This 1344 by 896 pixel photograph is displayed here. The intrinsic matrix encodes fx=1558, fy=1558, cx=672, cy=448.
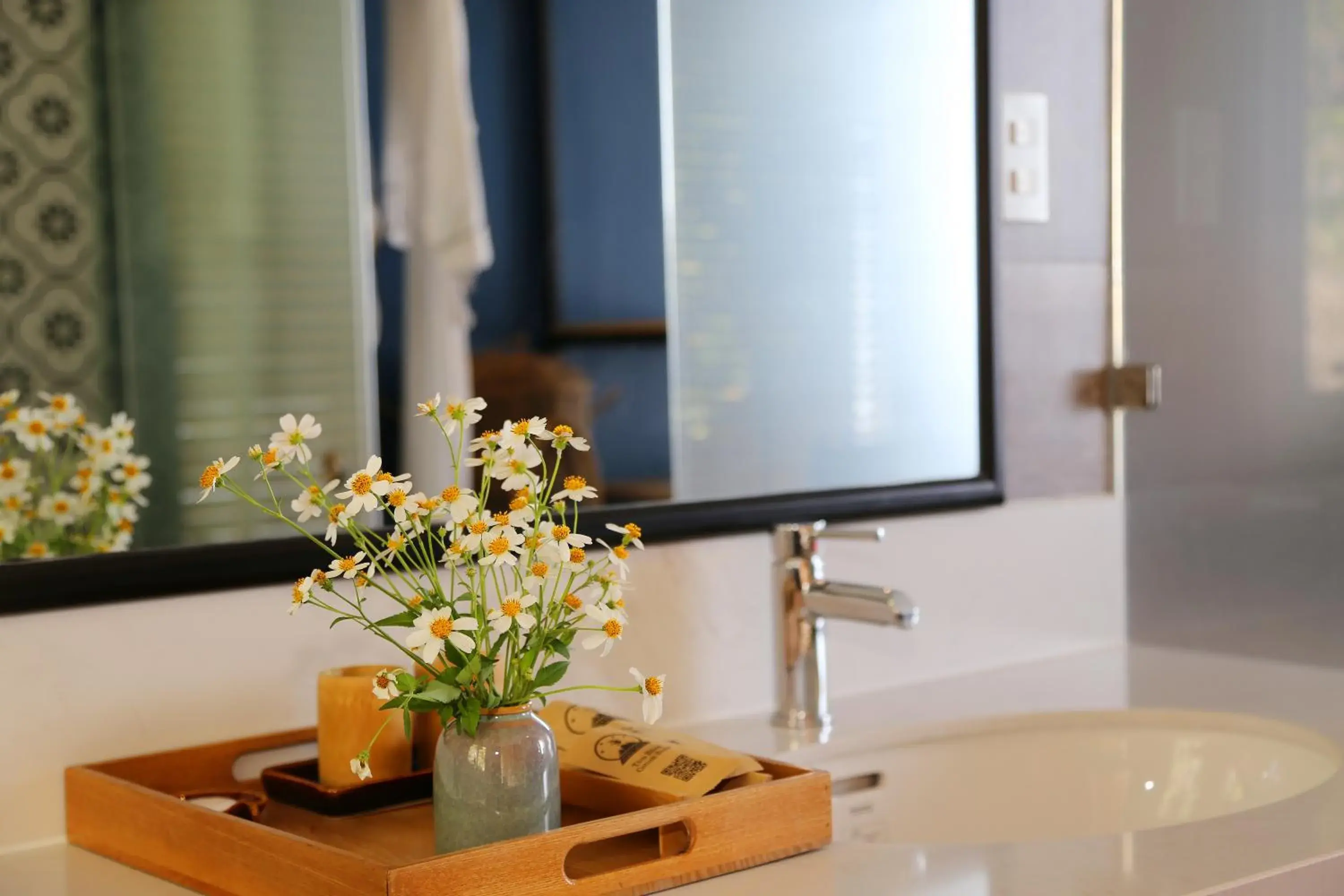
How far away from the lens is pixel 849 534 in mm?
1370

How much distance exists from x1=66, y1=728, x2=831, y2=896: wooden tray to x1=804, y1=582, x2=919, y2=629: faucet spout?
0.24 metres

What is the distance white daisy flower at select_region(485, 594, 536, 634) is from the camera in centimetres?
92

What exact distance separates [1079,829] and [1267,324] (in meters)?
0.61

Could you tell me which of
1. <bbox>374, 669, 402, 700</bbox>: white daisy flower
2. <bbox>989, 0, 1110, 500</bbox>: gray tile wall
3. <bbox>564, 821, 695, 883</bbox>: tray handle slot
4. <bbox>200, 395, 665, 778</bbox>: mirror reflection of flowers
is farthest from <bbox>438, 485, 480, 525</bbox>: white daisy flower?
<bbox>989, 0, 1110, 500</bbox>: gray tile wall

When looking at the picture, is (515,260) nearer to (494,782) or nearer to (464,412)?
(464,412)

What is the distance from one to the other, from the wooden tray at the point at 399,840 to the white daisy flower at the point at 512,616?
0.13 meters

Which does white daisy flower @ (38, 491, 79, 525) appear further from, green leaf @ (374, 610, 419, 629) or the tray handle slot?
the tray handle slot

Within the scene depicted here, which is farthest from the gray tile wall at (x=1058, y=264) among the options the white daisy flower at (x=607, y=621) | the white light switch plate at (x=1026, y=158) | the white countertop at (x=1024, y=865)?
the white daisy flower at (x=607, y=621)

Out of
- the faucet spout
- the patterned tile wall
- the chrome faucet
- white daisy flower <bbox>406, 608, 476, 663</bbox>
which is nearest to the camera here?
white daisy flower <bbox>406, 608, 476, 663</bbox>

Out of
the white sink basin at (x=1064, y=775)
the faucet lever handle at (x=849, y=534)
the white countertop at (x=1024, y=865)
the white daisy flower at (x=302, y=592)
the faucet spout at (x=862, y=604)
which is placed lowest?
the white sink basin at (x=1064, y=775)

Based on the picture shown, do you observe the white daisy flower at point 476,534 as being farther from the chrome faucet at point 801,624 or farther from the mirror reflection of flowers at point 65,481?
the chrome faucet at point 801,624

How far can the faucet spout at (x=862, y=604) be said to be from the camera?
4.25 ft

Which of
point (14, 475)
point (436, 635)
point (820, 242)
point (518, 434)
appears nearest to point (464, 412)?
point (518, 434)

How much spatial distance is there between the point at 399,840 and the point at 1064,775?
670 mm
